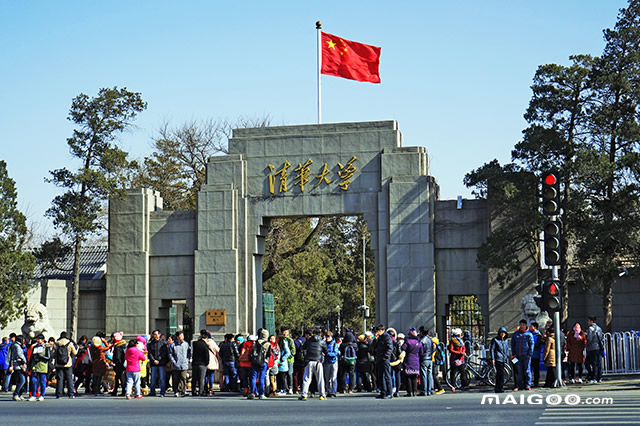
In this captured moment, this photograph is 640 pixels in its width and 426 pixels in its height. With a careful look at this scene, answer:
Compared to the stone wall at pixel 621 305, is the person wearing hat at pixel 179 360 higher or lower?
lower

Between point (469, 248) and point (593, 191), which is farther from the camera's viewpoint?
point (469, 248)

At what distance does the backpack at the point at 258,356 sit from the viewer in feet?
72.4

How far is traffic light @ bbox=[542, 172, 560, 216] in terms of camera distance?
786 inches

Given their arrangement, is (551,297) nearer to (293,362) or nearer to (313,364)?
(313,364)

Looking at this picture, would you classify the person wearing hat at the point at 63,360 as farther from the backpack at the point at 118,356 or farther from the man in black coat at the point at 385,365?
the man in black coat at the point at 385,365

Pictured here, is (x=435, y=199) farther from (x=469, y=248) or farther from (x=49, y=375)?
(x=49, y=375)

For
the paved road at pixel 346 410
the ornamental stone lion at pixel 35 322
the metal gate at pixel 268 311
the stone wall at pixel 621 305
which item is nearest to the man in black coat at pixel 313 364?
the paved road at pixel 346 410

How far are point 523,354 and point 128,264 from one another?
1546 cm

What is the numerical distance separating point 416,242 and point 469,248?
67.1 inches

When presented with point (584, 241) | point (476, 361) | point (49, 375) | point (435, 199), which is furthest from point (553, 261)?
point (49, 375)

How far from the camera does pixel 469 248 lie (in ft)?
97.5

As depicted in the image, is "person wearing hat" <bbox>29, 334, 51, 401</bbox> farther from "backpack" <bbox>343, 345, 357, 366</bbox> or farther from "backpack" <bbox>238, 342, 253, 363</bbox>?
"backpack" <bbox>343, 345, 357, 366</bbox>

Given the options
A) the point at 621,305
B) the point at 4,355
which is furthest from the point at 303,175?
the point at 4,355

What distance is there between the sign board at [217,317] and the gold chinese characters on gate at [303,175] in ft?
14.2
